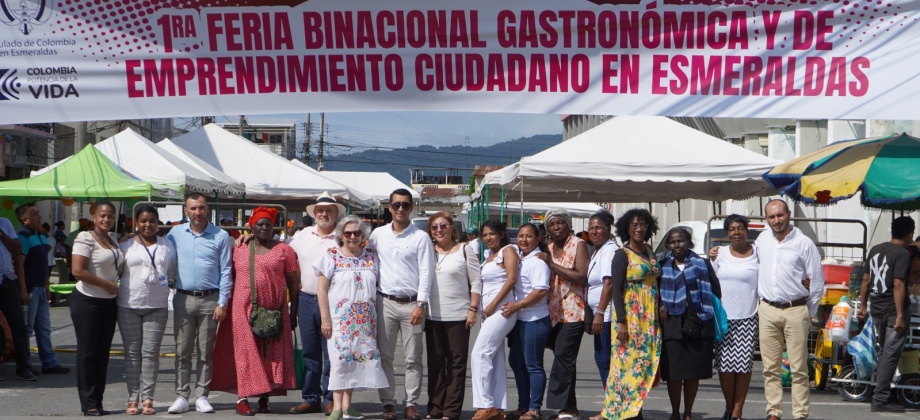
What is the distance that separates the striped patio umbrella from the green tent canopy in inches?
313

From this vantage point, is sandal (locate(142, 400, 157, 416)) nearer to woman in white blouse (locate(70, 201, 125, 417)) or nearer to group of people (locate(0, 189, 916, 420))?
group of people (locate(0, 189, 916, 420))

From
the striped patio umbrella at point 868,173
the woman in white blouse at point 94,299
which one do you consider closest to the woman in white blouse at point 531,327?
the woman in white blouse at point 94,299

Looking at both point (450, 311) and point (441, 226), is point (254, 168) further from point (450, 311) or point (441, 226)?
point (450, 311)

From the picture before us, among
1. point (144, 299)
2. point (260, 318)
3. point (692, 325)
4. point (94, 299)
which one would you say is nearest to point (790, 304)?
point (692, 325)

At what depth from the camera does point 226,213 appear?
141 feet

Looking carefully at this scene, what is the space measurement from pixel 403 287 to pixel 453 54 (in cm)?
357

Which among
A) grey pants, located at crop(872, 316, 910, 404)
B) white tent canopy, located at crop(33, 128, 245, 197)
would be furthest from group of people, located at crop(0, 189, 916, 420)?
white tent canopy, located at crop(33, 128, 245, 197)

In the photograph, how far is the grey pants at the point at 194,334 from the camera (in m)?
8.88

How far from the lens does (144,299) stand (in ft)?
28.6

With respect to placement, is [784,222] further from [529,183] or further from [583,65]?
[529,183]

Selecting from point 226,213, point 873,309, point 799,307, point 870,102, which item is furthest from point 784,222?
point 226,213

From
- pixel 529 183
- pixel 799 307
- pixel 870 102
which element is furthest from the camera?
pixel 529 183

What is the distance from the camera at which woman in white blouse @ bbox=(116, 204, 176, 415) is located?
8.70m

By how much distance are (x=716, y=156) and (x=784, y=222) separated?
670cm
